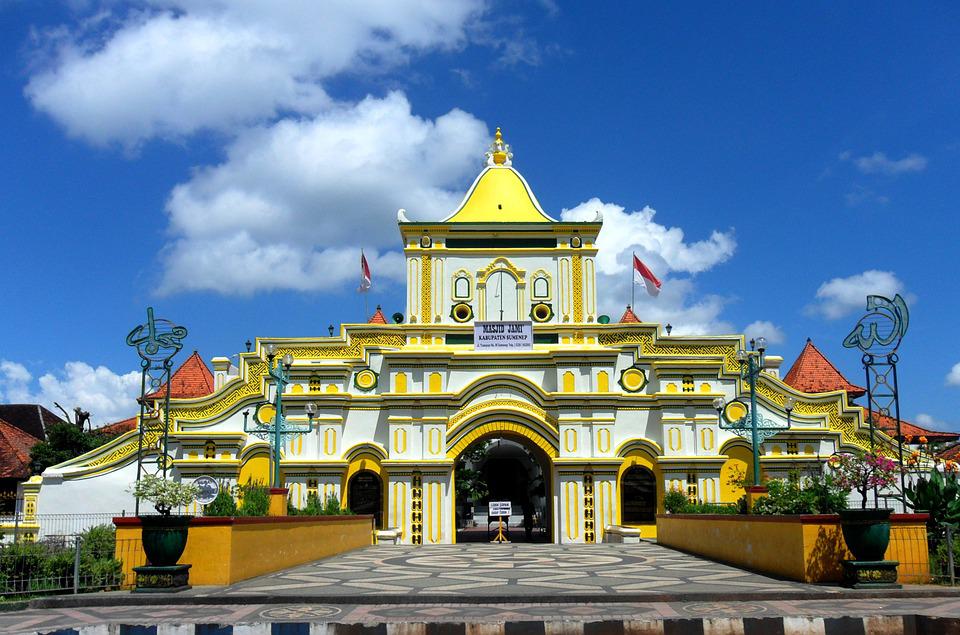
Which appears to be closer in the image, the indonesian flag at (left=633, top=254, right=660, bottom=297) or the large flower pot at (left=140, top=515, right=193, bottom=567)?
the large flower pot at (left=140, top=515, right=193, bottom=567)

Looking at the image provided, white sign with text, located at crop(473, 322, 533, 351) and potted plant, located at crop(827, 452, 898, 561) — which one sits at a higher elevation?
white sign with text, located at crop(473, 322, 533, 351)

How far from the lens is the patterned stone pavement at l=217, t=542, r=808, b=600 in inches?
664

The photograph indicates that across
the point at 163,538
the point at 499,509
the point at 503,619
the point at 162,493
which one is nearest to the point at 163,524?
the point at 163,538

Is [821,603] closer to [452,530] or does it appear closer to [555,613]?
[555,613]

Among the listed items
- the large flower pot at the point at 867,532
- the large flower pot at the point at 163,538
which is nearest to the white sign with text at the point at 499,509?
the large flower pot at the point at 163,538

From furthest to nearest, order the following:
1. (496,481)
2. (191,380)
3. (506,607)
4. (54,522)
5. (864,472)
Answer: (496,481)
(191,380)
(54,522)
(864,472)
(506,607)

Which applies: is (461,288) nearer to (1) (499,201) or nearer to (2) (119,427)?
(1) (499,201)

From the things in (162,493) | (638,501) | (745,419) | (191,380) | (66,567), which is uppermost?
(191,380)

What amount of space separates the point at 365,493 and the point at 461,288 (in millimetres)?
9020

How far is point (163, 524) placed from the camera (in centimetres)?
1617

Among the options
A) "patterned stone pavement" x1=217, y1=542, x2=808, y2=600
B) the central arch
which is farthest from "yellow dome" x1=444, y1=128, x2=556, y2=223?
"patterned stone pavement" x1=217, y1=542, x2=808, y2=600

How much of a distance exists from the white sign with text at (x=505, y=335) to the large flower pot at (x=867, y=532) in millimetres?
21035

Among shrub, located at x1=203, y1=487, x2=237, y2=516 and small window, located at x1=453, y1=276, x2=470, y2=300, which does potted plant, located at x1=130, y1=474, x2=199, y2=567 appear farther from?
small window, located at x1=453, y1=276, x2=470, y2=300

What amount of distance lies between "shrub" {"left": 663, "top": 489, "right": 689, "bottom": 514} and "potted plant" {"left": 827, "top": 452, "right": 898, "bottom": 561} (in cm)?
1537
